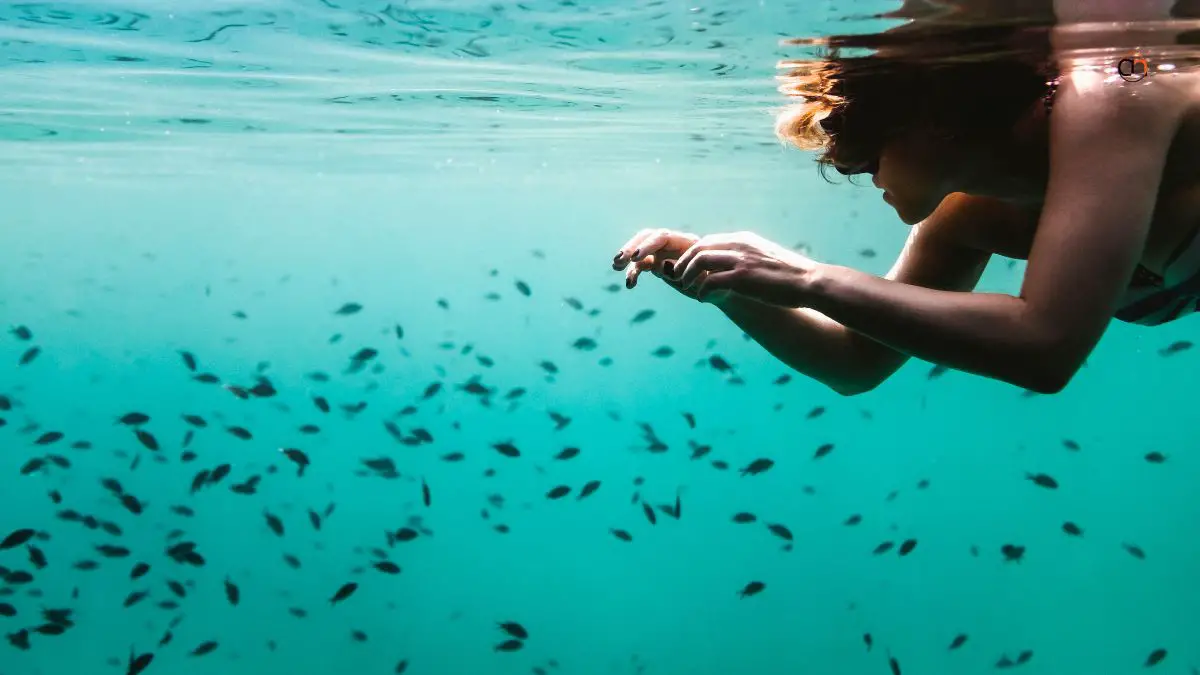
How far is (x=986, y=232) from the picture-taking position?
3.13 metres

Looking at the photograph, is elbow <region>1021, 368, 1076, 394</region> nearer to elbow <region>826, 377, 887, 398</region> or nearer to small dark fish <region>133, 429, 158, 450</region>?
elbow <region>826, 377, 887, 398</region>

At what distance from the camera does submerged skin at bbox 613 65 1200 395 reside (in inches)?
77.4

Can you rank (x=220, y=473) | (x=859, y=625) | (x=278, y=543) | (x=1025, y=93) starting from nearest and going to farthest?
(x=1025, y=93)
(x=220, y=473)
(x=859, y=625)
(x=278, y=543)

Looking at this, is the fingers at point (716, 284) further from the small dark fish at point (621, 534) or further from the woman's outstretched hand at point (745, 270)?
the small dark fish at point (621, 534)

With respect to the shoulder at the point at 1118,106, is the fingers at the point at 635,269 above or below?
below

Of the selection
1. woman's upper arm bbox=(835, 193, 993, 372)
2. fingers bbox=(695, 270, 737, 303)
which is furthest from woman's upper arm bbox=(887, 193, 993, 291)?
fingers bbox=(695, 270, 737, 303)

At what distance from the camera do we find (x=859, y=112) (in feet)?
9.00

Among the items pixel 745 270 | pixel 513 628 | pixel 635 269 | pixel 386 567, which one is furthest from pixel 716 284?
pixel 386 567

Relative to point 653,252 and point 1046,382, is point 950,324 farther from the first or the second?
point 653,252

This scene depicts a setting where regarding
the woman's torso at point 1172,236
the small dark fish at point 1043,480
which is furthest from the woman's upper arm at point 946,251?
the small dark fish at point 1043,480

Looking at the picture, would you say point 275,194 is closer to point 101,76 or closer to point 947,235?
point 101,76

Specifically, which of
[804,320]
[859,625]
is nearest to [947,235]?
[804,320]

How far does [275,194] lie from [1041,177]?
25255mm

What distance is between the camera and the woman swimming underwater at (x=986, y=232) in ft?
6.49
